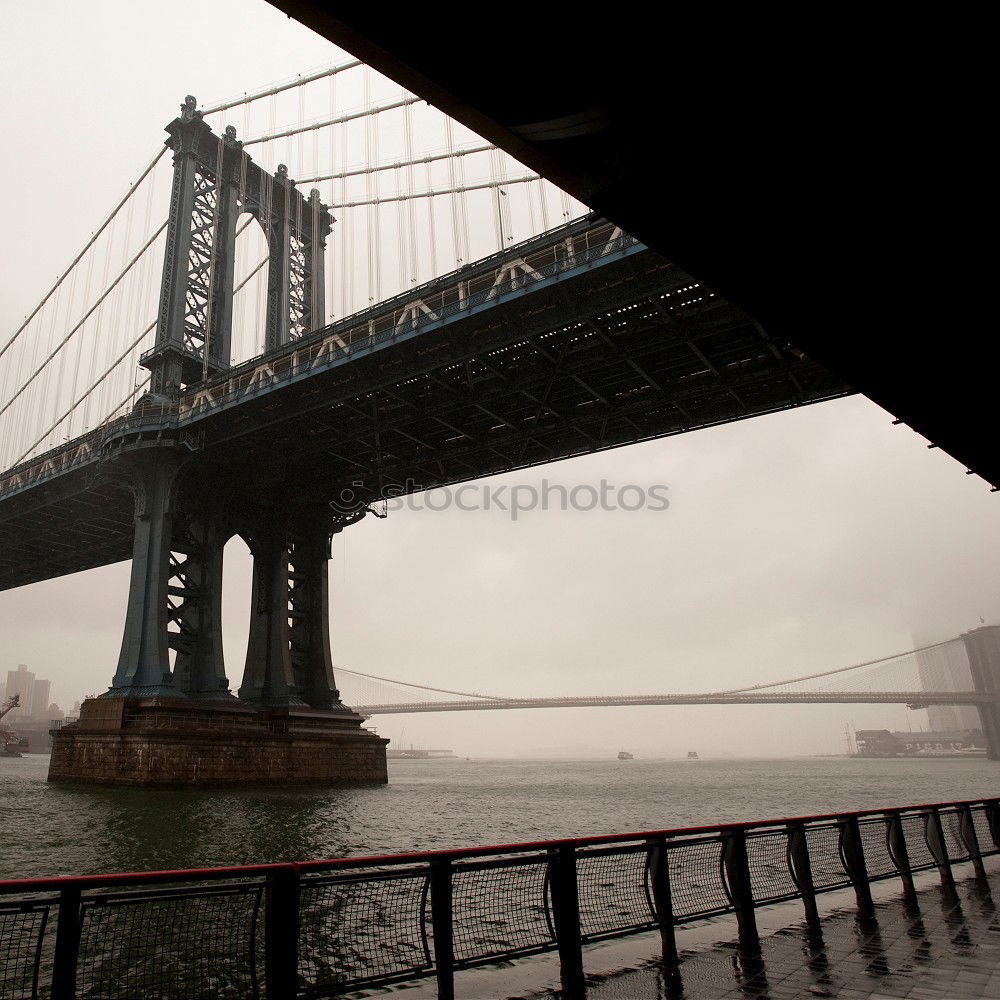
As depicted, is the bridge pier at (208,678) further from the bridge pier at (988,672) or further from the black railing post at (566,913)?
the bridge pier at (988,672)

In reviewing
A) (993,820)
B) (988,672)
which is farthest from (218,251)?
(988,672)

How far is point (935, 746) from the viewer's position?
194 m

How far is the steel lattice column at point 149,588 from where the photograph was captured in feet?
129

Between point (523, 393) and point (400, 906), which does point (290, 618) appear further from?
point (400, 906)

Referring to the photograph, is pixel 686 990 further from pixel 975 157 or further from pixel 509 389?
pixel 509 389

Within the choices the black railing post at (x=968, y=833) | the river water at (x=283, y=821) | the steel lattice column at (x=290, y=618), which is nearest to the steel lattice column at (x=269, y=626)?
the steel lattice column at (x=290, y=618)

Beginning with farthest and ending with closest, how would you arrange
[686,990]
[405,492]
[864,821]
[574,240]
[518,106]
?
[405,492], [574,240], [864,821], [686,990], [518,106]

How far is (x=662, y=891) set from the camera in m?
6.84

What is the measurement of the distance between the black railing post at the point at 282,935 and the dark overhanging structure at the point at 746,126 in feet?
14.8

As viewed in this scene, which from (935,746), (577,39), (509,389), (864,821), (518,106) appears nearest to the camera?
(577,39)

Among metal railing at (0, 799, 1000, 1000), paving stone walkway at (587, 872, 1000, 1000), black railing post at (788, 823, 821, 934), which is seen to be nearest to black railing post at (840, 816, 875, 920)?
metal railing at (0, 799, 1000, 1000)

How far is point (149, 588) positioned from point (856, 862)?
3903 cm

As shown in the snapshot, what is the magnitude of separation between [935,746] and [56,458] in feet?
663

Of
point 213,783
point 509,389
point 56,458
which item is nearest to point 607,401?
point 509,389
